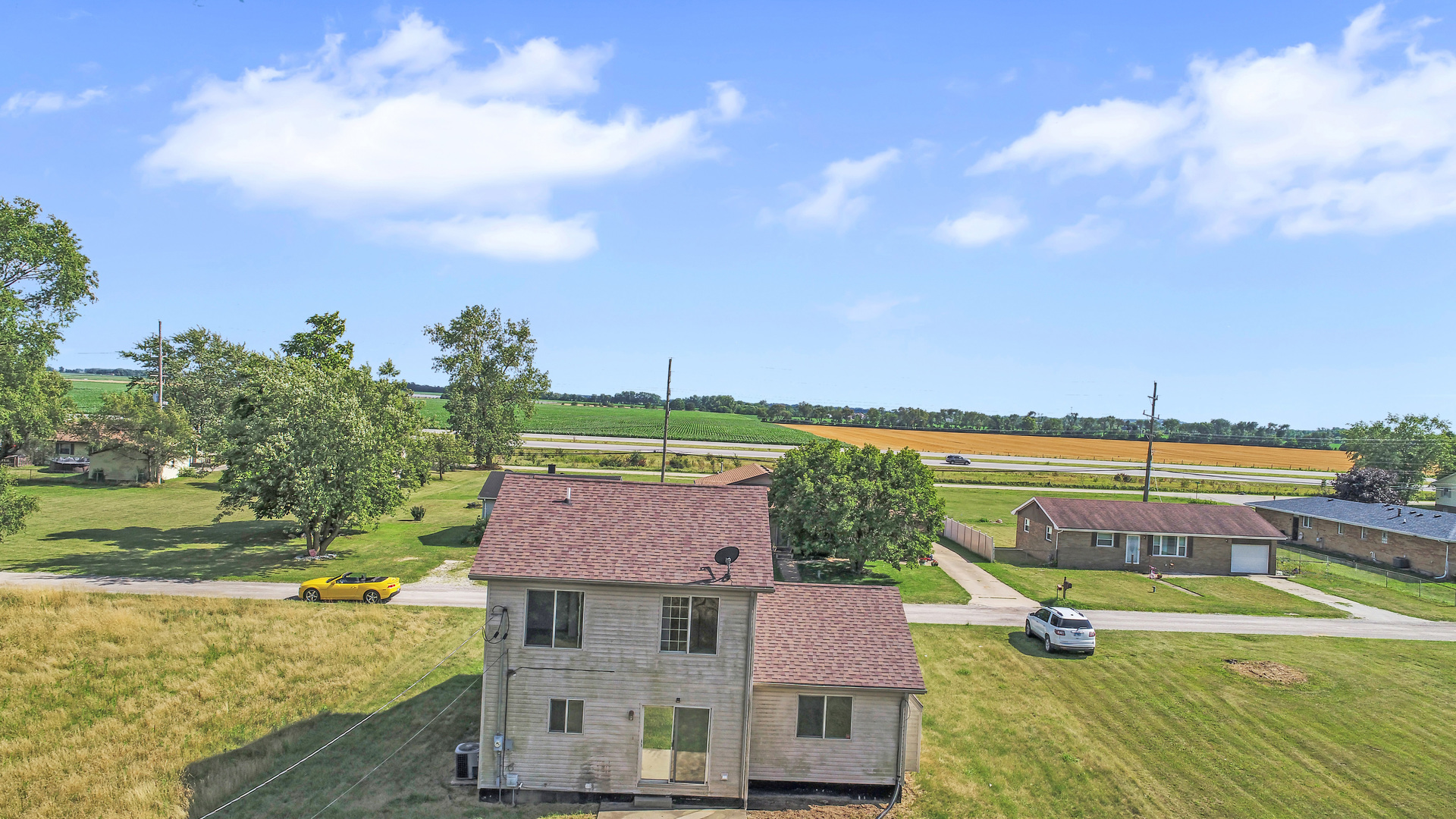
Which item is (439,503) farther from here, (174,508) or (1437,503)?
(1437,503)

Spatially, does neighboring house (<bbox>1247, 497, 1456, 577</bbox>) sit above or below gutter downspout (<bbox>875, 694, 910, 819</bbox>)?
above

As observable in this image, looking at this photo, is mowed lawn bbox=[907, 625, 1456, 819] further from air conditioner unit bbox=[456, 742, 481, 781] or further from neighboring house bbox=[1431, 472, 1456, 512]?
neighboring house bbox=[1431, 472, 1456, 512]

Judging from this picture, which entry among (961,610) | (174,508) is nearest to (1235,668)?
(961,610)

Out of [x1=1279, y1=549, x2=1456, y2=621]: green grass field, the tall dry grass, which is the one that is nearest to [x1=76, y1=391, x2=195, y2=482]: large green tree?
the tall dry grass

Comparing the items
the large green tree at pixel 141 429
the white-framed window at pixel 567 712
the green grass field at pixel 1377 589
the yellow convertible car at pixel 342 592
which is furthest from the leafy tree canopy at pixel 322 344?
the green grass field at pixel 1377 589

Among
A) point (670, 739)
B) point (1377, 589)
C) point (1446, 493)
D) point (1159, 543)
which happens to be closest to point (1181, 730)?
point (670, 739)

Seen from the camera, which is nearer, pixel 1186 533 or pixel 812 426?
pixel 1186 533
